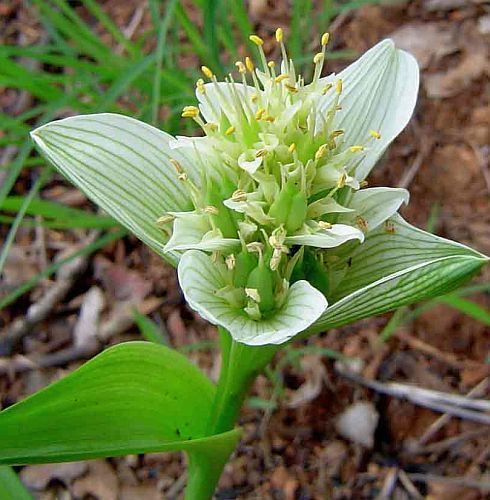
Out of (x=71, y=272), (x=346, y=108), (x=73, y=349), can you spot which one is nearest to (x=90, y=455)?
(x=346, y=108)

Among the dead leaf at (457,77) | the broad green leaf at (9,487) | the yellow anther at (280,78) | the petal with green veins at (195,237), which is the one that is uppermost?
the yellow anther at (280,78)

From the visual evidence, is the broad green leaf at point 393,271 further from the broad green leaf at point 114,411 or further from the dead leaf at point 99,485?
the dead leaf at point 99,485

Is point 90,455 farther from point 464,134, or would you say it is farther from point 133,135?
point 464,134

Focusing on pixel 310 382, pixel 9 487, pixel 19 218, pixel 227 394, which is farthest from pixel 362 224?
pixel 310 382

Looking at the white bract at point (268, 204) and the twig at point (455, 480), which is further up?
the white bract at point (268, 204)

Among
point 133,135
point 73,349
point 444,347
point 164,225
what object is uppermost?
point 133,135

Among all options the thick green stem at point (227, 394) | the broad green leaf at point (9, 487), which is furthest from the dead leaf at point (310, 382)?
the broad green leaf at point (9, 487)
